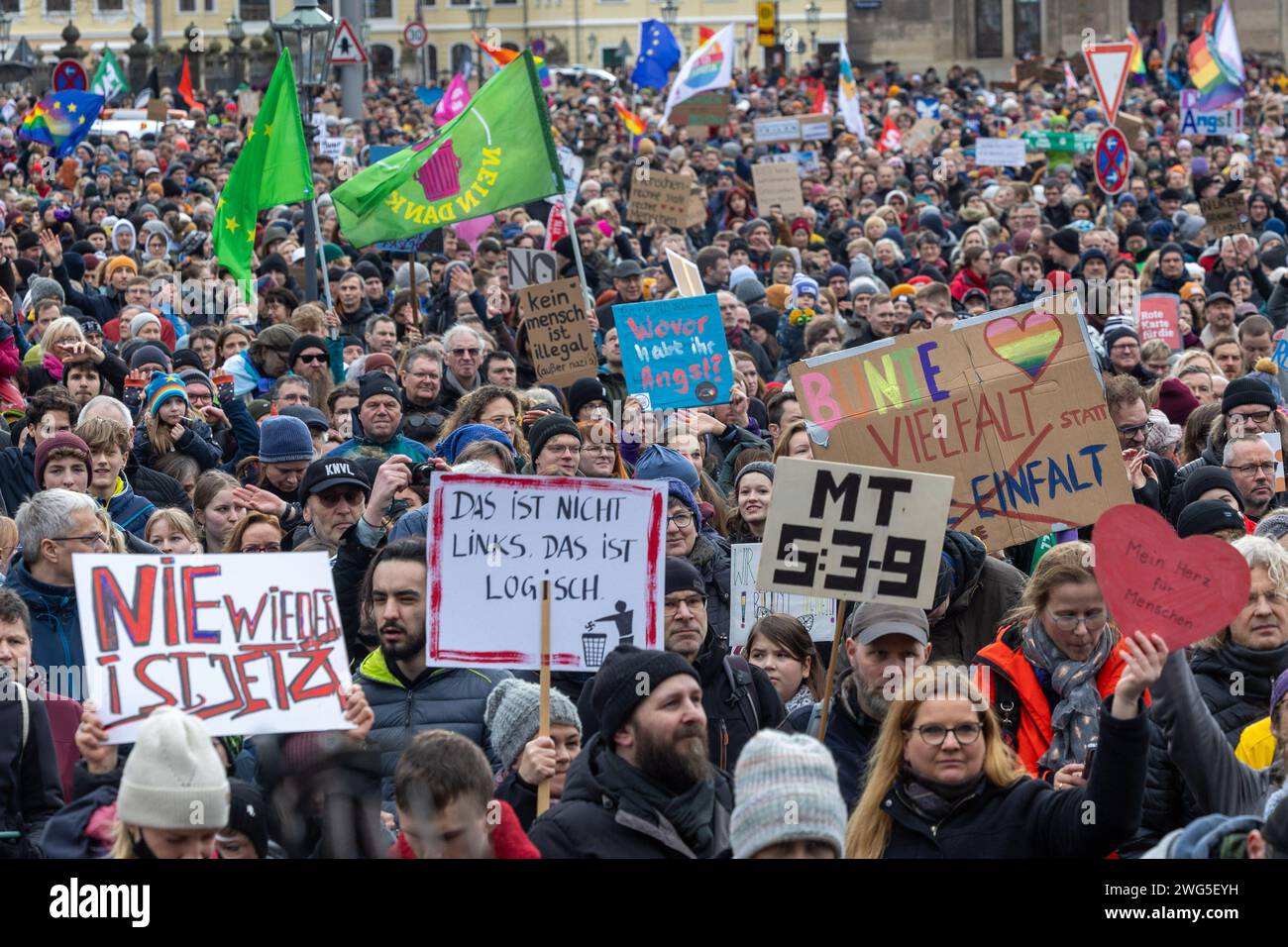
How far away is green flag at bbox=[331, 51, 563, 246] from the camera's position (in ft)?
38.7

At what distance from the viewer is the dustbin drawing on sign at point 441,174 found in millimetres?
12000

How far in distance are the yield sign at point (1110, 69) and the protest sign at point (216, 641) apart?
1463 cm

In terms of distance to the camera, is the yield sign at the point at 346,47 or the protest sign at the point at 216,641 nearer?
the protest sign at the point at 216,641

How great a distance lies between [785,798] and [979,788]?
2.24 ft

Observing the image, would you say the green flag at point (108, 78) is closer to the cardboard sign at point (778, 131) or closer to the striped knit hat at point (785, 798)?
the cardboard sign at point (778, 131)

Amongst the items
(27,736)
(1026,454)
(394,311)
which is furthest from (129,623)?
(394,311)

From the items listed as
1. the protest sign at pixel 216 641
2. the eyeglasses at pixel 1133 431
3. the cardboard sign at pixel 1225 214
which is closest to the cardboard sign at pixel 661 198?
the cardboard sign at pixel 1225 214

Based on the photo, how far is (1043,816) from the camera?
441 centimetres

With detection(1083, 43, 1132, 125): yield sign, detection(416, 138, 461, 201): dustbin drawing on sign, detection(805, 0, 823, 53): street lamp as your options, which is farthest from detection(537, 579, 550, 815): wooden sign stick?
detection(805, 0, 823, 53): street lamp

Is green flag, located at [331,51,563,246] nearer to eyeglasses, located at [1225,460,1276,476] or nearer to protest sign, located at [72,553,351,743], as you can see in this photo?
eyeglasses, located at [1225,460,1276,476]

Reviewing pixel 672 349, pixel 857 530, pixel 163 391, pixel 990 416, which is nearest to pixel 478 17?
pixel 672 349

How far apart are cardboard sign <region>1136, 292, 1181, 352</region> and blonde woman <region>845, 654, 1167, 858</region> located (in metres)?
8.57

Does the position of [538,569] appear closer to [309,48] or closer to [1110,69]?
[309,48]

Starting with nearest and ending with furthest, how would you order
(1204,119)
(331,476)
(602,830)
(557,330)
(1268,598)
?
(602,830)
(1268,598)
(331,476)
(557,330)
(1204,119)
